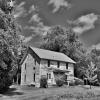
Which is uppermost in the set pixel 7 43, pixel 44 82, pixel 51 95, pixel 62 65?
pixel 7 43

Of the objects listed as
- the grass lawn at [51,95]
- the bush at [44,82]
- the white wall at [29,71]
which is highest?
the white wall at [29,71]

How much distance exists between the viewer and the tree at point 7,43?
24344mm

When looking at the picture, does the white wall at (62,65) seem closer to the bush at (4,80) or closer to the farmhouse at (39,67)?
the farmhouse at (39,67)

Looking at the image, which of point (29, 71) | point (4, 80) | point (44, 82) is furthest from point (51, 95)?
point (29, 71)

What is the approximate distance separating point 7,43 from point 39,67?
18.4m

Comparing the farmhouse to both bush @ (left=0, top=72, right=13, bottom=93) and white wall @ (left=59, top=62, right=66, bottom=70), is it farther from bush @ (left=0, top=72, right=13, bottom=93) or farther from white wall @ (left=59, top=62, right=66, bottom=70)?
bush @ (left=0, top=72, right=13, bottom=93)

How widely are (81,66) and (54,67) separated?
50.1 feet

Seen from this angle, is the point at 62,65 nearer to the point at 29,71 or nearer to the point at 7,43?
the point at 29,71

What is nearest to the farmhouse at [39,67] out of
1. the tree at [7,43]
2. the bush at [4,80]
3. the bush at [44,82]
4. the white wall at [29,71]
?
the white wall at [29,71]

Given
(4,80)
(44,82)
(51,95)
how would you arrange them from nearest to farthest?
(51,95)
(4,80)
(44,82)

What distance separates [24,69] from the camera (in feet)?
153

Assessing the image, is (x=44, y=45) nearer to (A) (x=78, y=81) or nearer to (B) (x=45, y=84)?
(A) (x=78, y=81)

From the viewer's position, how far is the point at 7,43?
24516 mm

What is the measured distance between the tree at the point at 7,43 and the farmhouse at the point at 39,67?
12.8 meters
